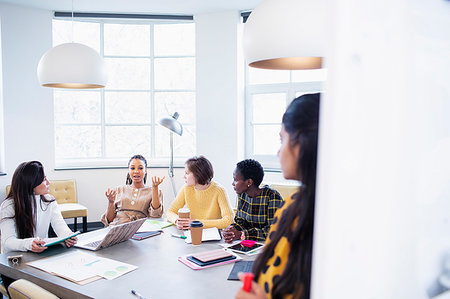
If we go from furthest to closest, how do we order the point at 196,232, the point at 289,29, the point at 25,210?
the point at 25,210
the point at 196,232
the point at 289,29

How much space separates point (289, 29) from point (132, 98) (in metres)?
4.46

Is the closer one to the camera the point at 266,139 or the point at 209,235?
the point at 209,235

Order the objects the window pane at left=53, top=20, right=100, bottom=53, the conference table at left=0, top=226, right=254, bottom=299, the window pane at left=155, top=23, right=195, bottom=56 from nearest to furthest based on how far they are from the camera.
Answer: the conference table at left=0, top=226, right=254, bottom=299 → the window pane at left=53, top=20, right=100, bottom=53 → the window pane at left=155, top=23, right=195, bottom=56

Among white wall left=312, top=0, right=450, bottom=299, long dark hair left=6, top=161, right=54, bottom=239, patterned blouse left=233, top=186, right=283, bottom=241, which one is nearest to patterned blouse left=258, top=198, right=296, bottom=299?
white wall left=312, top=0, right=450, bottom=299

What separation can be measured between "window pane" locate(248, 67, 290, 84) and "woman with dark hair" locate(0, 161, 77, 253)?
3266mm

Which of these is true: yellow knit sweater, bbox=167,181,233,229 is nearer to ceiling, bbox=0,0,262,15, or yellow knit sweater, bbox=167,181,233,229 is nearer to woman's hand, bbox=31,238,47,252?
woman's hand, bbox=31,238,47,252

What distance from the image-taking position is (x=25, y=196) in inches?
87.0

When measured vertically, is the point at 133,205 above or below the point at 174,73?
below

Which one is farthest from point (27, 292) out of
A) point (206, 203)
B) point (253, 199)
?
point (206, 203)

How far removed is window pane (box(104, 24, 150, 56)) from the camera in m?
5.31

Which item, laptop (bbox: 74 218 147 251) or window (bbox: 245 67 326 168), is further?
window (bbox: 245 67 326 168)

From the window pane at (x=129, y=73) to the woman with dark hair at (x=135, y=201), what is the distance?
2743 millimetres

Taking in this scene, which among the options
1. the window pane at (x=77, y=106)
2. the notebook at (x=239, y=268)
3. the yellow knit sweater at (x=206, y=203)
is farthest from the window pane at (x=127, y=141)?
the notebook at (x=239, y=268)

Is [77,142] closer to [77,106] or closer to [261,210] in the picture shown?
[77,106]
